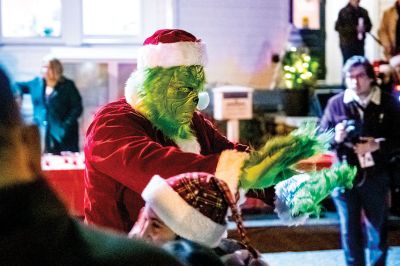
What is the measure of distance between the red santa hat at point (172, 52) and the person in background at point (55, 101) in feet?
18.6

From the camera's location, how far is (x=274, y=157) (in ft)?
7.59

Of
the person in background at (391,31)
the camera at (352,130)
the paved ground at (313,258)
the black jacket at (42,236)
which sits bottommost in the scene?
the paved ground at (313,258)

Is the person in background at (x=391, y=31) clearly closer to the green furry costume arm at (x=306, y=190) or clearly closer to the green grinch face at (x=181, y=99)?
the green grinch face at (x=181, y=99)

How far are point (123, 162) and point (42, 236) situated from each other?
1478 millimetres

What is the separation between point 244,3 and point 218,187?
8707mm

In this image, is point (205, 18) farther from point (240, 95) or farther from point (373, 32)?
point (373, 32)

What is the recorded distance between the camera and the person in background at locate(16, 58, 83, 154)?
8.62 metres

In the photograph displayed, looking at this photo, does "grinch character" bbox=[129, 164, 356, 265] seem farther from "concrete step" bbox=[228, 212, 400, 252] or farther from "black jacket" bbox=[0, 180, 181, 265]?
"concrete step" bbox=[228, 212, 400, 252]

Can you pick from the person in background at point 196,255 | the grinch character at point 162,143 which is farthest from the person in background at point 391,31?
the person in background at point 196,255

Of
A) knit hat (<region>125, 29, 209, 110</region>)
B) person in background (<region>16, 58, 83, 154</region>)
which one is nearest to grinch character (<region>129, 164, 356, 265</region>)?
knit hat (<region>125, 29, 209, 110</region>)

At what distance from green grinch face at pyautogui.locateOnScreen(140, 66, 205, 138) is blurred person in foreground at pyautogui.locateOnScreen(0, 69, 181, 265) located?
5.61 feet

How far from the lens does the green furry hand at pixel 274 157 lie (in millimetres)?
2318

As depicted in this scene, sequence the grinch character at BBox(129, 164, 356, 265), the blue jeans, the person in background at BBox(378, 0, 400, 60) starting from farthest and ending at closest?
the person in background at BBox(378, 0, 400, 60) < the blue jeans < the grinch character at BBox(129, 164, 356, 265)

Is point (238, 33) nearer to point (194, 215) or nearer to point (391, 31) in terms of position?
point (391, 31)
